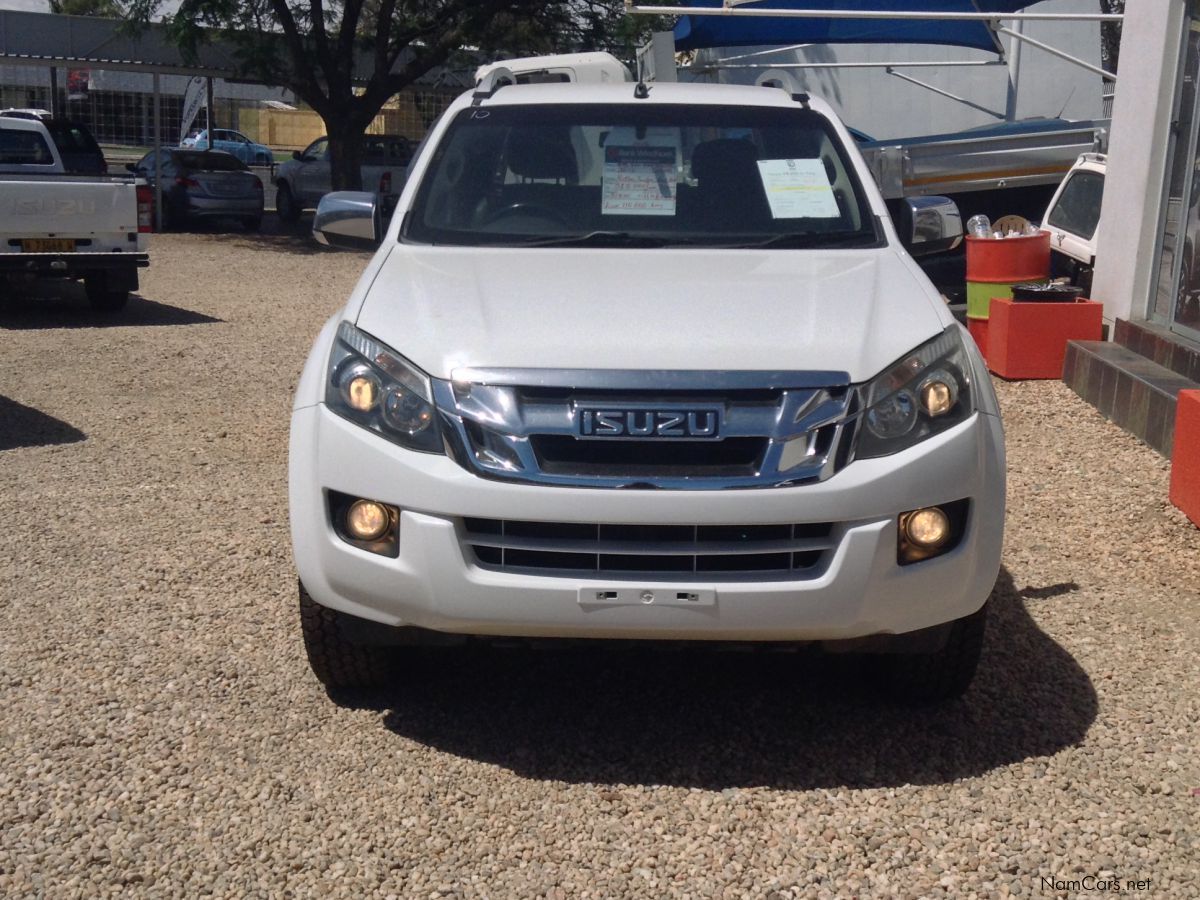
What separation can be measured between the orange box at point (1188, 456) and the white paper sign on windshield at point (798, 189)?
6.85 ft

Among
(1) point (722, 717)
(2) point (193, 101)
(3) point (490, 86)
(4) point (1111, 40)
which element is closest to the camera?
(1) point (722, 717)

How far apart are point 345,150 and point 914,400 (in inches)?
849

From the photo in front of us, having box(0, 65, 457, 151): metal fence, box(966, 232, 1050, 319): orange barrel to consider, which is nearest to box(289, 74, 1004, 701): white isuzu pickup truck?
box(966, 232, 1050, 319): orange barrel

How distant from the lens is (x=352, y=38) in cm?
2391

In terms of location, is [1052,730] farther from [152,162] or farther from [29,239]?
[152,162]

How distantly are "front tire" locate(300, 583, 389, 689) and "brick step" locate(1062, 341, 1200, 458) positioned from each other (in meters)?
4.41

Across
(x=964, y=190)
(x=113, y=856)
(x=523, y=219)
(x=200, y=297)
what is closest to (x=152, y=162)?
(x=200, y=297)

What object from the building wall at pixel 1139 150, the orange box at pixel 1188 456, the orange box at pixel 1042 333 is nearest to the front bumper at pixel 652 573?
the orange box at pixel 1188 456

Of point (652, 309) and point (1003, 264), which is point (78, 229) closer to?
point (1003, 264)

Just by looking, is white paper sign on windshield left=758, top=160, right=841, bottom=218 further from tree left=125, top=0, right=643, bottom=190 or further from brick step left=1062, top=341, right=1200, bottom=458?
tree left=125, top=0, right=643, bottom=190

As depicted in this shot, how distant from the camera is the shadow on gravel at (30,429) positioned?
25.4ft

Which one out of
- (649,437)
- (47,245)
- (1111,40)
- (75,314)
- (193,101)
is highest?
(1111,40)

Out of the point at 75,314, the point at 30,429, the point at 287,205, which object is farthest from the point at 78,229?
the point at 287,205

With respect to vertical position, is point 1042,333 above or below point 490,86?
below
